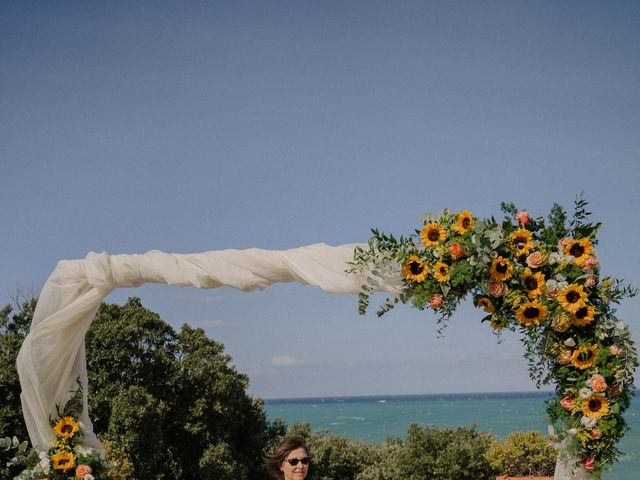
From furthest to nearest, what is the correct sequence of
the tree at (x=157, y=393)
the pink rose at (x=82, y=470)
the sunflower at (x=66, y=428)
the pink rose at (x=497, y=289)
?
the tree at (x=157, y=393)
the sunflower at (x=66, y=428)
the pink rose at (x=82, y=470)
the pink rose at (x=497, y=289)

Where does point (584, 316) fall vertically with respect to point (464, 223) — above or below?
below

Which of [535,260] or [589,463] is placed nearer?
[589,463]

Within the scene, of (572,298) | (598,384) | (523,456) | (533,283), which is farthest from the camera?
(523,456)

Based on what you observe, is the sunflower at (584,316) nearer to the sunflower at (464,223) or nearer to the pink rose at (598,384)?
the pink rose at (598,384)

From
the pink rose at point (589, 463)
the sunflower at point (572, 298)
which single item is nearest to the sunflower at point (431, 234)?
the sunflower at point (572, 298)

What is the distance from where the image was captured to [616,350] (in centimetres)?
402

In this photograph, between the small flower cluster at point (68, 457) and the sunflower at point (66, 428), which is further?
the sunflower at point (66, 428)

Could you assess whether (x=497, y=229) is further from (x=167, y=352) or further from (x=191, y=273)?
(x=167, y=352)

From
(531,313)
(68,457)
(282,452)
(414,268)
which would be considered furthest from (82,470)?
(531,313)

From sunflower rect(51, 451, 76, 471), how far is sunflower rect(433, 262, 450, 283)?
9.41 ft

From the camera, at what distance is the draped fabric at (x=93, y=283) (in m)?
4.67

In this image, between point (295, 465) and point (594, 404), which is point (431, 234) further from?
point (295, 465)

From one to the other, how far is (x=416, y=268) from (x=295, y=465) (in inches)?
51.1

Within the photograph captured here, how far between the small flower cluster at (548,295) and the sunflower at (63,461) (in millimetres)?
2409
